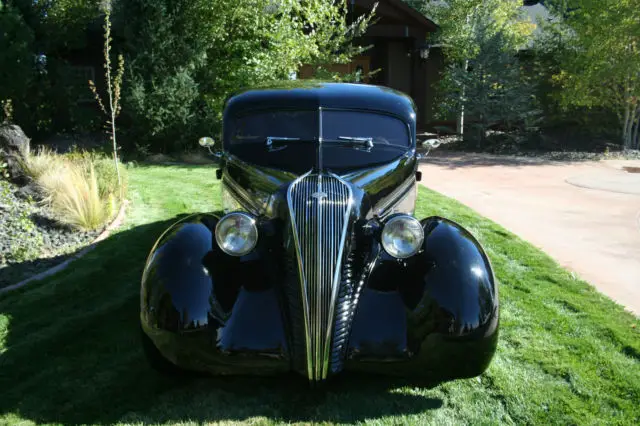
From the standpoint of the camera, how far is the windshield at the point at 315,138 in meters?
3.76

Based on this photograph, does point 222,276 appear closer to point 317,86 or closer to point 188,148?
point 317,86

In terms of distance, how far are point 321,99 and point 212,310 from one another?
81.6 inches

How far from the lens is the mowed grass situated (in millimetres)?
2709

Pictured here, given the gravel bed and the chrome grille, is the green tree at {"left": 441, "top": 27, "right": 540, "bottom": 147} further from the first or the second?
the chrome grille

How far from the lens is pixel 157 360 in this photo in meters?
2.79

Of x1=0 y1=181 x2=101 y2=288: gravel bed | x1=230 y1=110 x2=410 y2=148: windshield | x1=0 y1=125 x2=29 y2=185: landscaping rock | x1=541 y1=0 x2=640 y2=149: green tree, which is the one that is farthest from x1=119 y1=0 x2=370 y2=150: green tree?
x1=230 y1=110 x2=410 y2=148: windshield

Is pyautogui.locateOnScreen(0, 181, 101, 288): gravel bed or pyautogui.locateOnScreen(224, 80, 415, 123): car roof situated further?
pyautogui.locateOnScreen(0, 181, 101, 288): gravel bed

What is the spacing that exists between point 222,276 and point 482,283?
144 centimetres

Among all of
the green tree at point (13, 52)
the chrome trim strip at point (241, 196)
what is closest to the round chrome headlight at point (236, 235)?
the chrome trim strip at point (241, 196)

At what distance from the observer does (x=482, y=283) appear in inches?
107

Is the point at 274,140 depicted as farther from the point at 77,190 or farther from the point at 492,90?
the point at 492,90

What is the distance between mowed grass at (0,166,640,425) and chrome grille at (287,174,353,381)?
0.42 meters

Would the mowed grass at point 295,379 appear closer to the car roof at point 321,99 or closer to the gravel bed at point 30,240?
the gravel bed at point 30,240

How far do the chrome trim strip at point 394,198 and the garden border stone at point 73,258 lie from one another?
3.24 m
